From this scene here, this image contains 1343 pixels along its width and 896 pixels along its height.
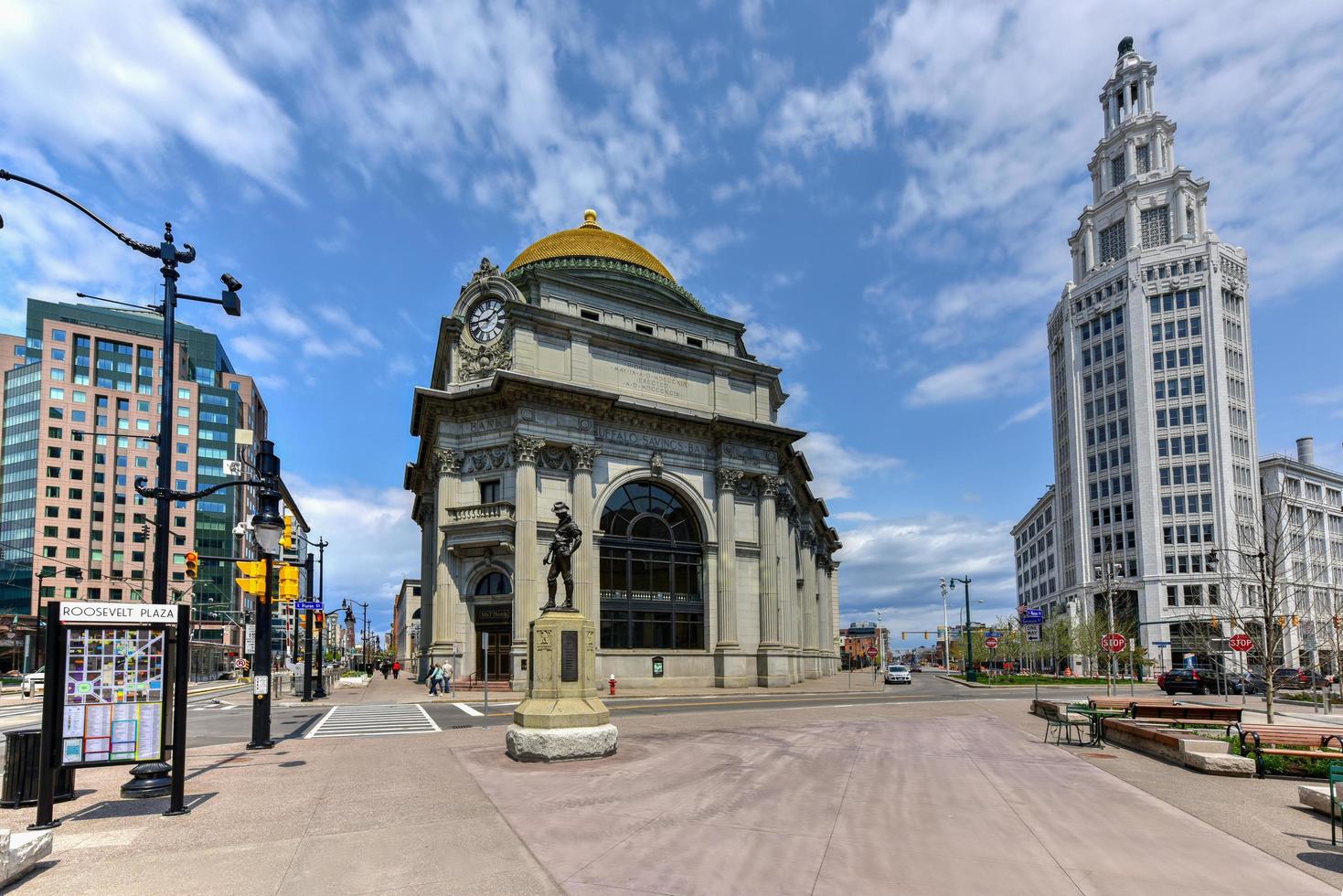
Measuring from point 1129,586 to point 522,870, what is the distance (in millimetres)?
94147

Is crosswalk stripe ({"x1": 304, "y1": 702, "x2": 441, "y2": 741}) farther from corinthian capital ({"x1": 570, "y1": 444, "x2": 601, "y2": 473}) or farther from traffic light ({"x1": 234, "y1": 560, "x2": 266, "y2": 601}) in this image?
corinthian capital ({"x1": 570, "y1": 444, "x2": 601, "y2": 473})

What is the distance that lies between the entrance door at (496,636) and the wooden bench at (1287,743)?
116 ft

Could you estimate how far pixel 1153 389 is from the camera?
87438 mm

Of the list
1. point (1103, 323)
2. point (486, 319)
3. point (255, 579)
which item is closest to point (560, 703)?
point (255, 579)

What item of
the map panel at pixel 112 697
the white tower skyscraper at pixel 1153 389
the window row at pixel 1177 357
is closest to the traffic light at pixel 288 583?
the map panel at pixel 112 697

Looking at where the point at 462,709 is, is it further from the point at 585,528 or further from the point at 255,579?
the point at 585,528

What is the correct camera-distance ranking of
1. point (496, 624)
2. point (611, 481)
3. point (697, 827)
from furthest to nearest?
point (611, 481)
point (496, 624)
point (697, 827)

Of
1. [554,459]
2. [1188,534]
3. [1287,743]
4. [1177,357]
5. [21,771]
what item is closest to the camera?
[21,771]

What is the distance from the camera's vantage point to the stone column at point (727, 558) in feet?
161

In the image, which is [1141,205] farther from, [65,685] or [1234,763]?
[65,685]

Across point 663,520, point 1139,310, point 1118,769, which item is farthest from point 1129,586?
point 1118,769

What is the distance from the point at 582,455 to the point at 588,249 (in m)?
21.2

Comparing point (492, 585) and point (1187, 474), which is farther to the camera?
point (1187, 474)

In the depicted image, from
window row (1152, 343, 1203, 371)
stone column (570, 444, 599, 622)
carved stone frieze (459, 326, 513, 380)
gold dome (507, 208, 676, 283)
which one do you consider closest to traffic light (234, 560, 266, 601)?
stone column (570, 444, 599, 622)
